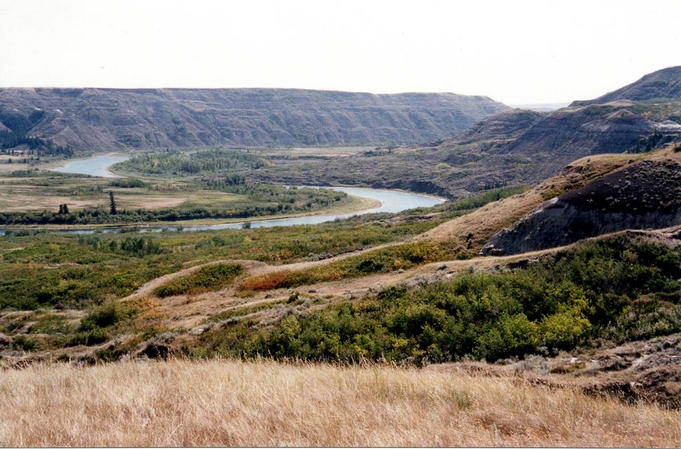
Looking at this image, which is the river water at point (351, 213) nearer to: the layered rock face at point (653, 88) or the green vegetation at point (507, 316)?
the green vegetation at point (507, 316)

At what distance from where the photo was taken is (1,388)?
8.25m

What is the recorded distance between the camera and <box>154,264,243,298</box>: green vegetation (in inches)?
1120

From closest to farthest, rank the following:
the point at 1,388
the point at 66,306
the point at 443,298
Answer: the point at 1,388 < the point at 443,298 < the point at 66,306

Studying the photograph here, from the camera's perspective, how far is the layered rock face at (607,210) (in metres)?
21.0

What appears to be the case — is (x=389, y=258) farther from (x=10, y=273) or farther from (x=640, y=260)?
(x=10, y=273)

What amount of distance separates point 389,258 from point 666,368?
18.8 m

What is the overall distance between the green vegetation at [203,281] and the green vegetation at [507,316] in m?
13.9

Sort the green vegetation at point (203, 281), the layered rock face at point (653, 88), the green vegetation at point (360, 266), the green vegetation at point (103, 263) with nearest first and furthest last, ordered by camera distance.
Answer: the green vegetation at point (360, 266)
the green vegetation at point (203, 281)
the green vegetation at point (103, 263)
the layered rock face at point (653, 88)

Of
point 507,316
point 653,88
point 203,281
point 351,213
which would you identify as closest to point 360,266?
point 203,281

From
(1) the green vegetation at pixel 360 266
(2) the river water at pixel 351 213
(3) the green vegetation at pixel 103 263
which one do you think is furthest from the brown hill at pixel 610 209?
(2) the river water at pixel 351 213

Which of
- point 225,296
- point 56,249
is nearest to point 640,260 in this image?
point 225,296

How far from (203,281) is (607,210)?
24937mm

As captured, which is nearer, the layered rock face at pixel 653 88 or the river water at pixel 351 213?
the river water at pixel 351 213

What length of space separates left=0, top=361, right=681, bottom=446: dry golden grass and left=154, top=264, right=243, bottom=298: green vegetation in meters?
20.9
